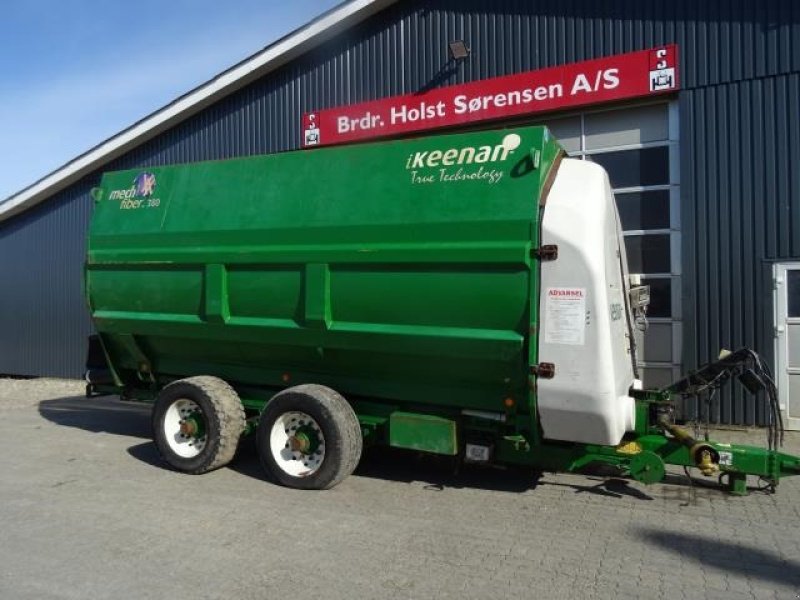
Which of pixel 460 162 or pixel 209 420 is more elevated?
pixel 460 162

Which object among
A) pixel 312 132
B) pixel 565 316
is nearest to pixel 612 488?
pixel 565 316

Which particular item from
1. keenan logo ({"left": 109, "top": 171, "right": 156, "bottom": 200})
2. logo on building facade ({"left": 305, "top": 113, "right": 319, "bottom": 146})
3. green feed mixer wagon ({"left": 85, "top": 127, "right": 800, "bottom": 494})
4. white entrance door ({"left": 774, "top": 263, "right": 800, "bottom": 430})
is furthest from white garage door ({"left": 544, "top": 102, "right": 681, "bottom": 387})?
keenan logo ({"left": 109, "top": 171, "right": 156, "bottom": 200})

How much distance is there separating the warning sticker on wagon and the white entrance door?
4.66 meters

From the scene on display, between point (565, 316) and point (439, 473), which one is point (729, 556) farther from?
point (439, 473)

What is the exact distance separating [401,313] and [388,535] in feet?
5.93

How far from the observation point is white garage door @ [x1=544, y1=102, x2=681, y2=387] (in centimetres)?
915

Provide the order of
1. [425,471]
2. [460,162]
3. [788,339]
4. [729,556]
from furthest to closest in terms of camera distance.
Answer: [788,339] < [425,471] < [460,162] < [729,556]

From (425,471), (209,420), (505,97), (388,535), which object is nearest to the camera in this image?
(388,535)

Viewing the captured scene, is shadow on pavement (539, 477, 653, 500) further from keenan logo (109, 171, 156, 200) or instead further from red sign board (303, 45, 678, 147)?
red sign board (303, 45, 678, 147)

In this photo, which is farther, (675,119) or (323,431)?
(675,119)

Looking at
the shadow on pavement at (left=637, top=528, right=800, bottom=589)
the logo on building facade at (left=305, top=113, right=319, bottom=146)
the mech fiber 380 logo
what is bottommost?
the shadow on pavement at (left=637, top=528, right=800, bottom=589)

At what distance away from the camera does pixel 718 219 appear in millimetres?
8750

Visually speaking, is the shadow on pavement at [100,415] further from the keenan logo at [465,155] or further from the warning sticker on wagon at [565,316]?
the warning sticker on wagon at [565,316]

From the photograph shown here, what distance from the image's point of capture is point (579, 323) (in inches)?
204
